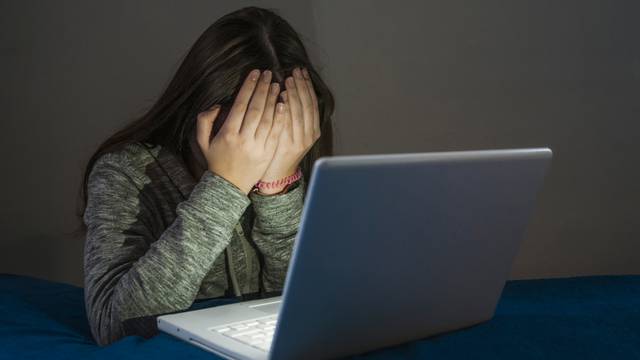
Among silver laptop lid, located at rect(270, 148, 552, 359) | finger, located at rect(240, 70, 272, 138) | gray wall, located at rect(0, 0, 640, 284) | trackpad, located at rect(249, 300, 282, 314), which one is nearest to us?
silver laptop lid, located at rect(270, 148, 552, 359)

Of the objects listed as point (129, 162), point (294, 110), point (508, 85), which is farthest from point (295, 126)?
point (508, 85)

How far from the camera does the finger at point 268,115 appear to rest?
1.24m

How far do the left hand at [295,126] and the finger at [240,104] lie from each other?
0.06 m

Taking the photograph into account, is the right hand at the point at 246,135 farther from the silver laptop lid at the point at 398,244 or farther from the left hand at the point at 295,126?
the silver laptop lid at the point at 398,244

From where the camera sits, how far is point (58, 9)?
2229 mm

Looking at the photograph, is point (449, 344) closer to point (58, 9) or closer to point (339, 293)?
point (339, 293)

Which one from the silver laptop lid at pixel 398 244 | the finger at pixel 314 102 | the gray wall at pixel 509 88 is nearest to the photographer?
the silver laptop lid at pixel 398 244

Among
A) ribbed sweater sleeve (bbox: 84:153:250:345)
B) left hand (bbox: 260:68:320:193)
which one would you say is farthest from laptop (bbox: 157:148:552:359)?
left hand (bbox: 260:68:320:193)

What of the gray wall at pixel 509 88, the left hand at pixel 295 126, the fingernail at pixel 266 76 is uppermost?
the fingernail at pixel 266 76

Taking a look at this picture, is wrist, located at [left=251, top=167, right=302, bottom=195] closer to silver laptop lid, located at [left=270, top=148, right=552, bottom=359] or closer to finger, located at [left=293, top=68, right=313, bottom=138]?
finger, located at [left=293, top=68, right=313, bottom=138]

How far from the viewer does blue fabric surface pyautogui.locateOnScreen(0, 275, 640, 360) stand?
91cm

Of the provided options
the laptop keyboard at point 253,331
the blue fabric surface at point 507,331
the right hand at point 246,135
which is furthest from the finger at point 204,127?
the laptop keyboard at point 253,331

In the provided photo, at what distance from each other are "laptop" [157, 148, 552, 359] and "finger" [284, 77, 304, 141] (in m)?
0.40

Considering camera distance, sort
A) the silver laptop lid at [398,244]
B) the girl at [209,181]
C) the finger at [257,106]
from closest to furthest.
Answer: the silver laptop lid at [398,244] < the girl at [209,181] < the finger at [257,106]
